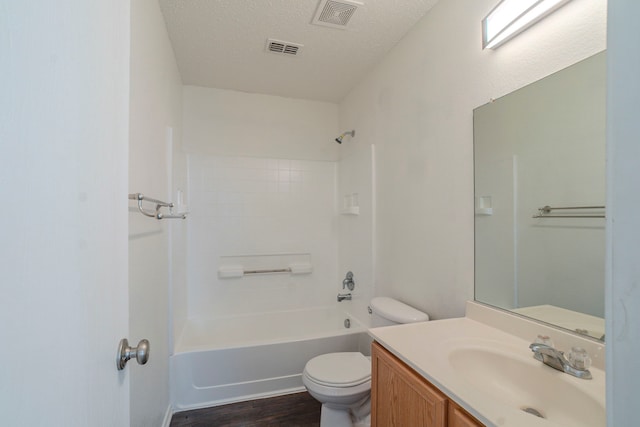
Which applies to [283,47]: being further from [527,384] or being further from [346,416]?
[346,416]

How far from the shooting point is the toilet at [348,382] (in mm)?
1515

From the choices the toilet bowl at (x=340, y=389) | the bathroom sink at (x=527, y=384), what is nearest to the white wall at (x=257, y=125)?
the toilet bowl at (x=340, y=389)

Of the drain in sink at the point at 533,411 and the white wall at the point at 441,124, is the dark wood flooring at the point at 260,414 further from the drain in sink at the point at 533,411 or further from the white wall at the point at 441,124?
the drain in sink at the point at 533,411

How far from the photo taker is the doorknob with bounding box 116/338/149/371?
626mm

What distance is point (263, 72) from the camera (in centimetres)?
229

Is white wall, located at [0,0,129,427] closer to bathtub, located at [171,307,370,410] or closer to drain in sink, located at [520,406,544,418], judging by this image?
drain in sink, located at [520,406,544,418]

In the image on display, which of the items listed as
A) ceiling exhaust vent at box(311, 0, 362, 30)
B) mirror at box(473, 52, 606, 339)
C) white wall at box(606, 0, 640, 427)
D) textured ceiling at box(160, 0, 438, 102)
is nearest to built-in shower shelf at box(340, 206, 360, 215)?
textured ceiling at box(160, 0, 438, 102)

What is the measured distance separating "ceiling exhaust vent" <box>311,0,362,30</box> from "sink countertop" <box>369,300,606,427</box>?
5.58 ft

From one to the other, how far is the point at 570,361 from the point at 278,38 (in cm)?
217

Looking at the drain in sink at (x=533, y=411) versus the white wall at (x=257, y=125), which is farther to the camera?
the white wall at (x=257, y=125)

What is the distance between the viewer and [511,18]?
1.09 meters

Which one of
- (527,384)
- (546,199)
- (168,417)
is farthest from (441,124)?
(168,417)

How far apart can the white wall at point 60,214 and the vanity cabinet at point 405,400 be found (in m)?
0.82

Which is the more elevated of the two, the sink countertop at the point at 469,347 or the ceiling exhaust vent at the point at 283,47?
→ the ceiling exhaust vent at the point at 283,47
